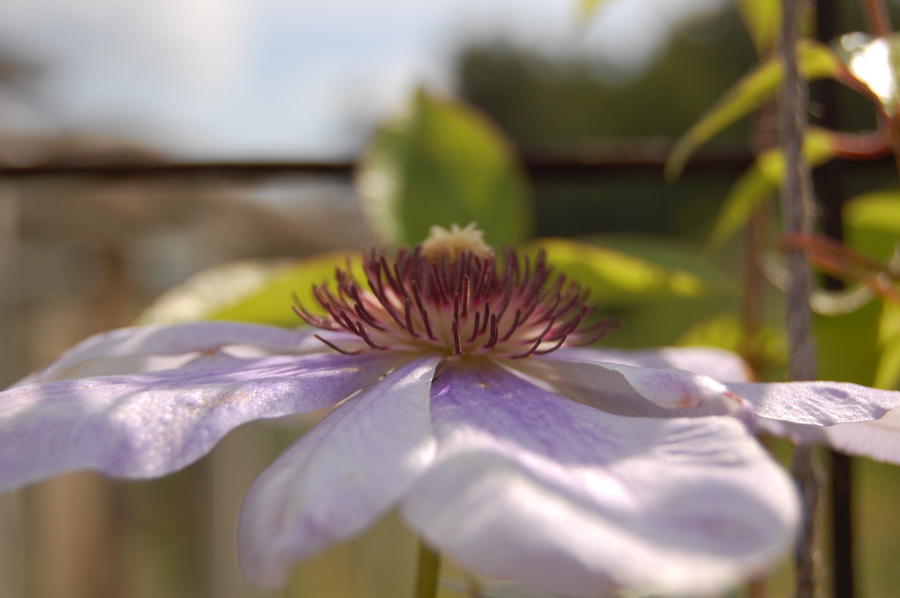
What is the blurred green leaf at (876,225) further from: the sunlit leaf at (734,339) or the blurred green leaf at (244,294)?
the blurred green leaf at (244,294)

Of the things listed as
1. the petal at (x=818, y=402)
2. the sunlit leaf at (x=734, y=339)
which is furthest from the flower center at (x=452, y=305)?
the sunlit leaf at (x=734, y=339)

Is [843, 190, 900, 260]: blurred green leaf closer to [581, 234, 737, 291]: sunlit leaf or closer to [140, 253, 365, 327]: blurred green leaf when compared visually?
[581, 234, 737, 291]: sunlit leaf

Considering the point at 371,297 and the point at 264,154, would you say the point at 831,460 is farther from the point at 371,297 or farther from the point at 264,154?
the point at 264,154

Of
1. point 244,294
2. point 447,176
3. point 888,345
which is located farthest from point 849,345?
point 244,294

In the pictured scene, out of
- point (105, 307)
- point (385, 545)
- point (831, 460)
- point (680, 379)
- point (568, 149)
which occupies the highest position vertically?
point (568, 149)

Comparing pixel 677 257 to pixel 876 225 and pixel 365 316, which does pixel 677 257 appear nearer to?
pixel 876 225

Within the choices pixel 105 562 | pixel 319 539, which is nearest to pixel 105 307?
pixel 105 562
